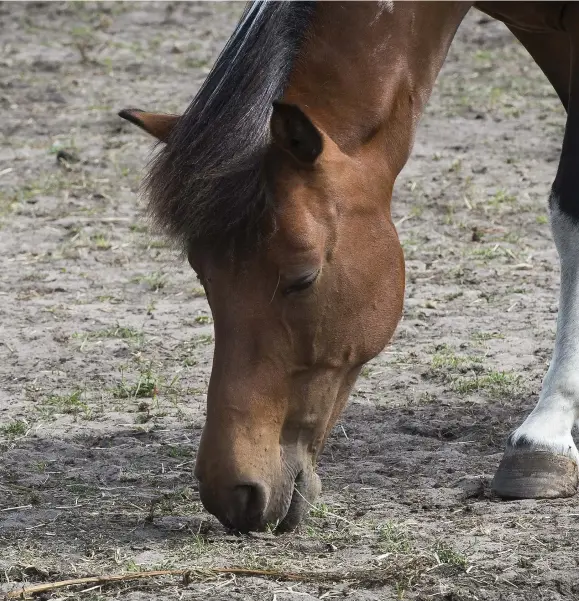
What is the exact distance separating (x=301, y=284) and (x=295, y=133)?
0.37 meters

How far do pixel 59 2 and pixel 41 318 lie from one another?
705 centimetres

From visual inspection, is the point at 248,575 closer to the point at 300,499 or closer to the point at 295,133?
the point at 300,499

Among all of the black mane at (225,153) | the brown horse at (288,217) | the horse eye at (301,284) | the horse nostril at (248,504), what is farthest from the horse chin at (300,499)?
the black mane at (225,153)

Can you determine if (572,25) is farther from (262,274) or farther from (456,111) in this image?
(456,111)

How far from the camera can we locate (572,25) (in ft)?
12.1

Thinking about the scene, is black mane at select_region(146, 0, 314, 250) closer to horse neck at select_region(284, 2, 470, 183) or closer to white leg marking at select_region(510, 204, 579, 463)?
horse neck at select_region(284, 2, 470, 183)

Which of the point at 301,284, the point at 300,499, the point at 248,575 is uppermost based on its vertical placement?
the point at 301,284

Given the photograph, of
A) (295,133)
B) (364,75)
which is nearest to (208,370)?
(364,75)

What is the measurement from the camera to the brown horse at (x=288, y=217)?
2.81m

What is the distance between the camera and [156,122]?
3107mm

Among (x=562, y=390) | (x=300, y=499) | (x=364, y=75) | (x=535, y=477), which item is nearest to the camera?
(x=300, y=499)

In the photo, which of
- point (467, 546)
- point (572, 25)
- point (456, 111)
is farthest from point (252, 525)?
point (456, 111)

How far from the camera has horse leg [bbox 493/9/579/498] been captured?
135 inches

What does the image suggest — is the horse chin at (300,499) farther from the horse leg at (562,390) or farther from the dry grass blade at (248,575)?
the horse leg at (562,390)
